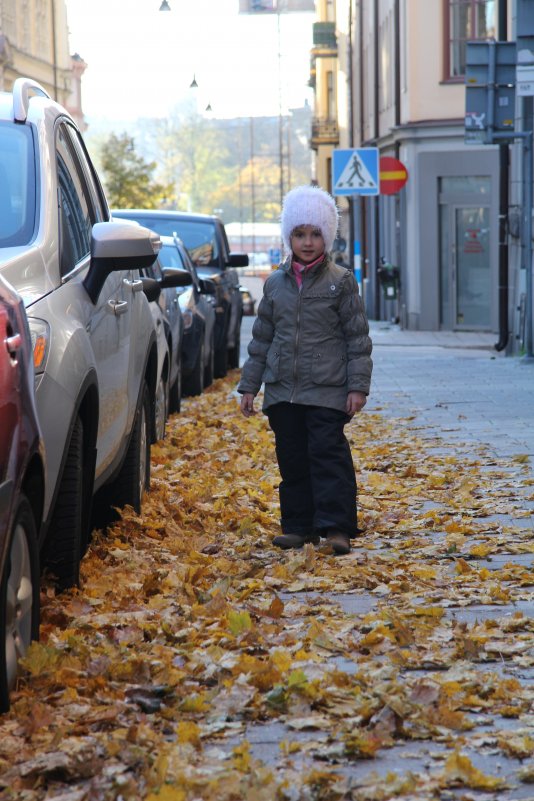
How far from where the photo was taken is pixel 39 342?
5.06 metres

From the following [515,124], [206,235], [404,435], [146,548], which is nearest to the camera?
[146,548]

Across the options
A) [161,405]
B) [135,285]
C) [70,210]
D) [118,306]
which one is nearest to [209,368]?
[161,405]

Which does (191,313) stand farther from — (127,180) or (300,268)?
(127,180)

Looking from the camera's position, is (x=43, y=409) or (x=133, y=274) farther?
(x=133, y=274)

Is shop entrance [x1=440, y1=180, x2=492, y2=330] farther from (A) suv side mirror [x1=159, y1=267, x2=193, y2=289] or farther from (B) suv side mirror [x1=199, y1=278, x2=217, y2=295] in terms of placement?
(A) suv side mirror [x1=159, y1=267, x2=193, y2=289]

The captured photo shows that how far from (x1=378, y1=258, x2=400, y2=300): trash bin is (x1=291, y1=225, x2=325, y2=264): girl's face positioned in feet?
89.1

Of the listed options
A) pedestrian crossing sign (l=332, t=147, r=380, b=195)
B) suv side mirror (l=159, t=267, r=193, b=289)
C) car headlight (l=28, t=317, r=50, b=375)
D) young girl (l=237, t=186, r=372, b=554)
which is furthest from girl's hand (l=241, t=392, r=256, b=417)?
pedestrian crossing sign (l=332, t=147, r=380, b=195)

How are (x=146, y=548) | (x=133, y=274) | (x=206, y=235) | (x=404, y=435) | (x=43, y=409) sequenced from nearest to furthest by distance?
1. (x=43, y=409)
2. (x=146, y=548)
3. (x=133, y=274)
4. (x=404, y=435)
5. (x=206, y=235)

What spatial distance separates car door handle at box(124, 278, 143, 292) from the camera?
731 centimetres

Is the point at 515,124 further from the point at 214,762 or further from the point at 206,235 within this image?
the point at 214,762

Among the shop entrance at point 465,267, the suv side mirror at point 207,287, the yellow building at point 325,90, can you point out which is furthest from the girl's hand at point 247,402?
the yellow building at point 325,90

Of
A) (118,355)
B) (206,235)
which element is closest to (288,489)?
(118,355)

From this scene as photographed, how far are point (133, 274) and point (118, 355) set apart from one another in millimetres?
1221

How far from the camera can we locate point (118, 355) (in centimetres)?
664
